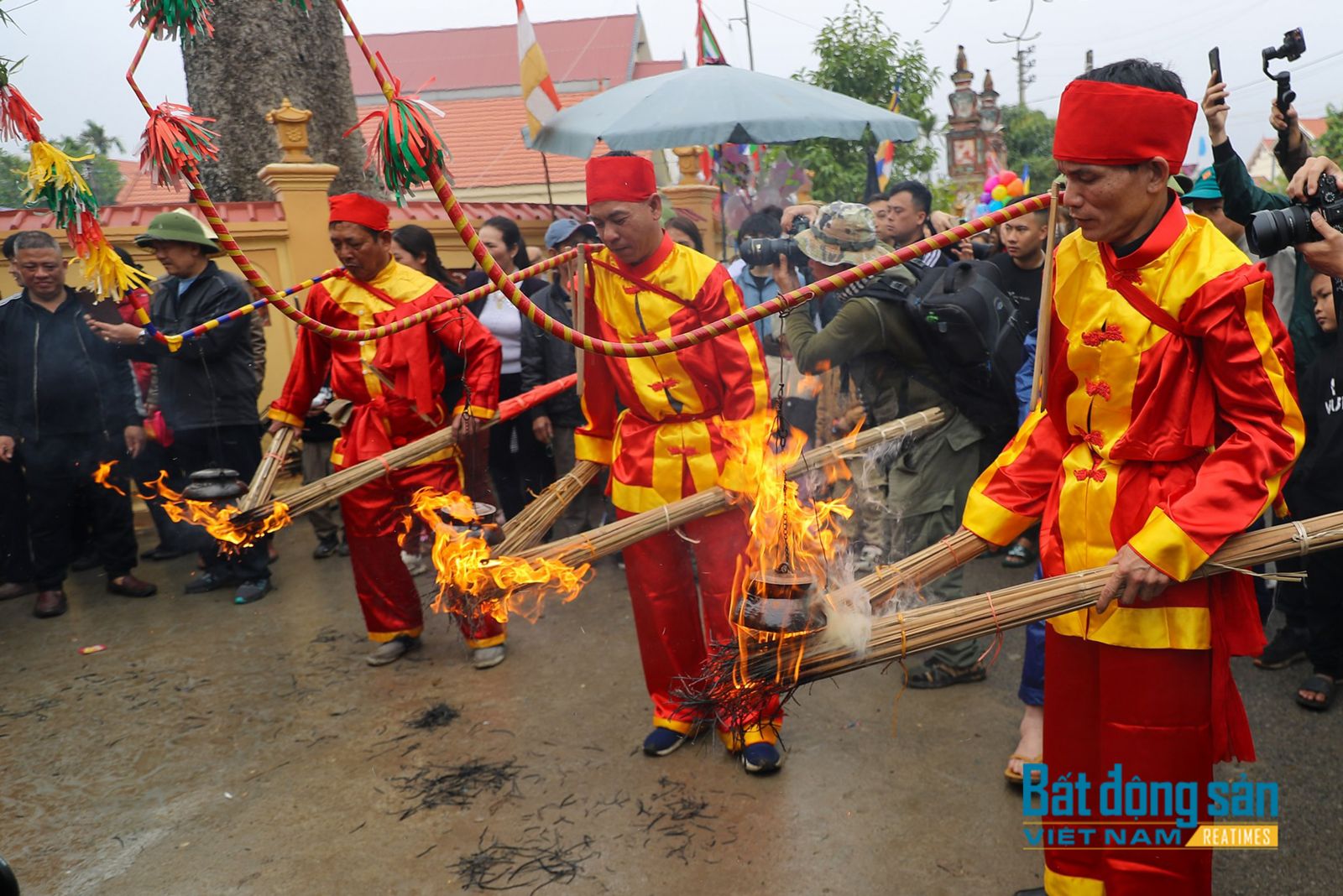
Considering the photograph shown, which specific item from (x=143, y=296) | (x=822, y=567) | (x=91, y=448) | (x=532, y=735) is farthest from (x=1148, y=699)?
(x=143, y=296)

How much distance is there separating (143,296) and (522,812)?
4.85 meters

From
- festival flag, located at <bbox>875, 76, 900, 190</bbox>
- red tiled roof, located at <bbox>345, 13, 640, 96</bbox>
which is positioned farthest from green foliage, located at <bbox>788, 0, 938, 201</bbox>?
red tiled roof, located at <bbox>345, 13, 640, 96</bbox>

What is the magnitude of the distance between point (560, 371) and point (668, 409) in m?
2.59

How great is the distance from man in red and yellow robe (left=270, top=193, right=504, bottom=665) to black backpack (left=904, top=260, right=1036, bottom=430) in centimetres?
196

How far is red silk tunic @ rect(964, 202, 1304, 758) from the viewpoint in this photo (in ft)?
6.73

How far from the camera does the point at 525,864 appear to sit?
121 inches

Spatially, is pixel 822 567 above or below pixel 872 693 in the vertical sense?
above

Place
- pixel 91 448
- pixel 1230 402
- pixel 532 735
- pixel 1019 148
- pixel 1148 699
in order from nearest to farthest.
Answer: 1. pixel 1230 402
2. pixel 1148 699
3. pixel 532 735
4. pixel 91 448
5. pixel 1019 148

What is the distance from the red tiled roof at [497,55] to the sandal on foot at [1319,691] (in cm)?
2567

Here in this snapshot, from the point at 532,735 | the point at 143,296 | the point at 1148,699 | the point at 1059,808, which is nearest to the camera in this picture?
the point at 1148,699

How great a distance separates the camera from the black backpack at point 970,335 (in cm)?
389

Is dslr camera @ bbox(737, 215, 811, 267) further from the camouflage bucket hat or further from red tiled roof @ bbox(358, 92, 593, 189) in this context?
red tiled roof @ bbox(358, 92, 593, 189)

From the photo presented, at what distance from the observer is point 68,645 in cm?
527

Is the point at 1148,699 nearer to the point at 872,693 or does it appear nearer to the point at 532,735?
the point at 872,693
